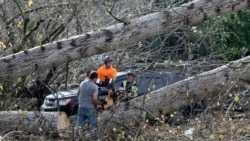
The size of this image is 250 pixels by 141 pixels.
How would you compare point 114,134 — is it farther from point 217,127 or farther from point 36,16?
point 36,16

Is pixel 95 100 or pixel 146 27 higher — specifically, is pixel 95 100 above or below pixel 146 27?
below

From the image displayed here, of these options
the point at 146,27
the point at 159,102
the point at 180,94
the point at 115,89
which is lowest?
the point at 115,89

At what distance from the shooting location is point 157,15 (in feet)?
27.2

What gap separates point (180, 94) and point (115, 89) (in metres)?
2.75

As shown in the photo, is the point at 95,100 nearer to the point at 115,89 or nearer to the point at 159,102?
the point at 115,89

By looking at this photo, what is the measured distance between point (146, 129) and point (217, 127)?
107cm

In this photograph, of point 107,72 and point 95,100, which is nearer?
point 95,100

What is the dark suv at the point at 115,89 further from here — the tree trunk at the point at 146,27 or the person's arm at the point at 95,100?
the tree trunk at the point at 146,27

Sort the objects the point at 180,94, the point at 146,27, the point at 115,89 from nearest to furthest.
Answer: the point at 146,27
the point at 180,94
the point at 115,89

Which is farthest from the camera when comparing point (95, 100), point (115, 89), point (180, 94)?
point (115, 89)

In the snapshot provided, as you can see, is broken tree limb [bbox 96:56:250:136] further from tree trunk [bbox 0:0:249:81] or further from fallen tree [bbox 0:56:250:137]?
tree trunk [bbox 0:0:249:81]

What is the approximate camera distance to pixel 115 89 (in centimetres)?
1191

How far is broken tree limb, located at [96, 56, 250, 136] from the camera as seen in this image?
29.4 ft

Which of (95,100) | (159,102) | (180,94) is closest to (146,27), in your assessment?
(180,94)
